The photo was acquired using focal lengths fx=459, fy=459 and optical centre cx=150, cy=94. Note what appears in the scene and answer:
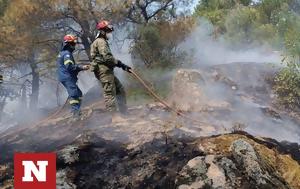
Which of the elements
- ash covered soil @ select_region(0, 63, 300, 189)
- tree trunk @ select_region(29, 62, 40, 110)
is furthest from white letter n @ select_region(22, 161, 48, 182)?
tree trunk @ select_region(29, 62, 40, 110)

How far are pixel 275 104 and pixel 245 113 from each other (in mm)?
1491

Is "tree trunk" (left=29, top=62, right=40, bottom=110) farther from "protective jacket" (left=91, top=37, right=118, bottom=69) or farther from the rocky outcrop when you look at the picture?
"protective jacket" (left=91, top=37, right=118, bottom=69)

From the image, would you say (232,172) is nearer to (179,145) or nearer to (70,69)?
(179,145)

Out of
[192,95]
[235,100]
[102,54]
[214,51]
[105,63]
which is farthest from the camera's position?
[214,51]

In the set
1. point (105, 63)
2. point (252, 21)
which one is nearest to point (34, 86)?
point (105, 63)

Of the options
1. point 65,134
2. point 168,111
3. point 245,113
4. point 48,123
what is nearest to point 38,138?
point 65,134

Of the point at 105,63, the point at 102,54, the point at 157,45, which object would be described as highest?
the point at 157,45

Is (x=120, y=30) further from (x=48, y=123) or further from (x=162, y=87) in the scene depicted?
(x=48, y=123)

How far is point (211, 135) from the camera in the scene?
292 inches
